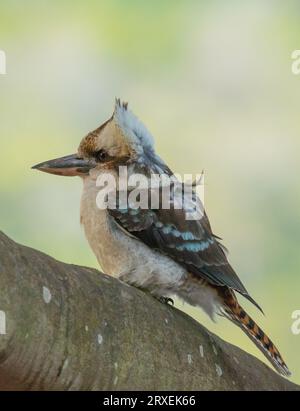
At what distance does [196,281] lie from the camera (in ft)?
13.4

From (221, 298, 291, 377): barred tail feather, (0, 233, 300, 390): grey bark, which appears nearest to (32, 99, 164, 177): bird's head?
(221, 298, 291, 377): barred tail feather

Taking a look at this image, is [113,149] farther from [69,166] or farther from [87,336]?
[87,336]

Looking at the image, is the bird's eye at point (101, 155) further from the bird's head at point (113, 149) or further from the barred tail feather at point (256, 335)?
the barred tail feather at point (256, 335)

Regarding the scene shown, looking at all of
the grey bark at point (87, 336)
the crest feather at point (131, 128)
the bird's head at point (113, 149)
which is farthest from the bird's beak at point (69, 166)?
the grey bark at point (87, 336)

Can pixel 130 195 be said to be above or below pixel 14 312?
above

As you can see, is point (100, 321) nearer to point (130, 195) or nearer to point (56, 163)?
point (130, 195)

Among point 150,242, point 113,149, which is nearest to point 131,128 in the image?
point 113,149

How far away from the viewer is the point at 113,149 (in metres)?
4.26

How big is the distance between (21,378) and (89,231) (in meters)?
1.40

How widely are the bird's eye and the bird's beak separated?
36 mm

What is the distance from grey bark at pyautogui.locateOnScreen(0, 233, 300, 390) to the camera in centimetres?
269

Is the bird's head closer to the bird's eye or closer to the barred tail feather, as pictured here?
the bird's eye
